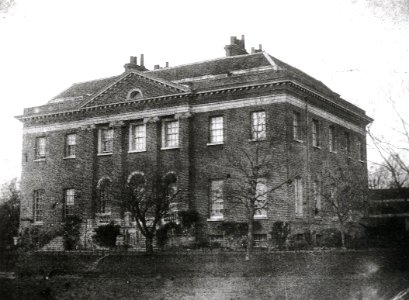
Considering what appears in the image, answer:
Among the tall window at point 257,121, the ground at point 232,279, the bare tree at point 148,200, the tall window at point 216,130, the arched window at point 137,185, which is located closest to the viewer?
Result: the ground at point 232,279

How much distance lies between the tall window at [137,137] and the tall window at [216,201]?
18.1 feet

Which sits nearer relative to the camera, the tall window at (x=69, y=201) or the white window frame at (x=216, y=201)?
the white window frame at (x=216, y=201)

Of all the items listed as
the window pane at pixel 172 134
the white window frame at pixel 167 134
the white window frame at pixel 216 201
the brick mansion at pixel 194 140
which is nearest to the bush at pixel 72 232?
the brick mansion at pixel 194 140

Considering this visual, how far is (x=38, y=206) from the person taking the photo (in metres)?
43.2

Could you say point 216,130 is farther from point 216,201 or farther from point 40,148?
point 40,148

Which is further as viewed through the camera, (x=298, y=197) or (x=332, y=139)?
(x=332, y=139)

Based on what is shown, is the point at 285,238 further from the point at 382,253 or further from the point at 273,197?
the point at 382,253

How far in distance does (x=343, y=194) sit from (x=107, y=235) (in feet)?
44.1

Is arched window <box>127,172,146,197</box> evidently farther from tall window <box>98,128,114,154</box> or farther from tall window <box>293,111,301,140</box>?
tall window <box>293,111,301,140</box>

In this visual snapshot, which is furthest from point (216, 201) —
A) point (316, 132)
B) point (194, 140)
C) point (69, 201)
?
point (69, 201)

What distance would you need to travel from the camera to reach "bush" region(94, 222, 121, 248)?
35344 mm

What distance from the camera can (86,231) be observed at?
39062mm

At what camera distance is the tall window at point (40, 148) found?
4384cm

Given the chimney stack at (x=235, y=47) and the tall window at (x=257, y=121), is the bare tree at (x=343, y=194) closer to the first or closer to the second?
the tall window at (x=257, y=121)
